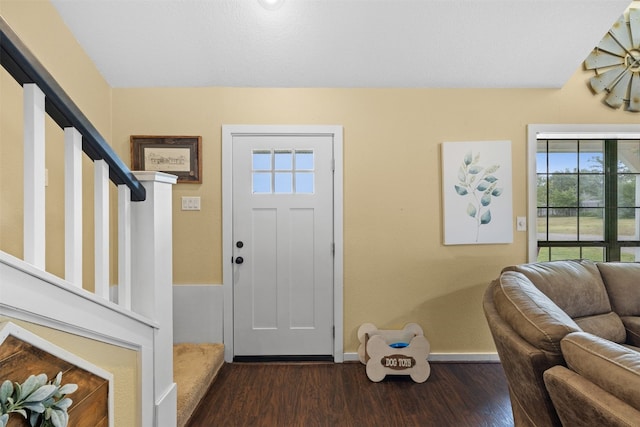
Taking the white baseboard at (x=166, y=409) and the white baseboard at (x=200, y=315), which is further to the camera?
the white baseboard at (x=200, y=315)

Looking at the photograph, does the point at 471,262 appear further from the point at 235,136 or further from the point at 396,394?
the point at 235,136

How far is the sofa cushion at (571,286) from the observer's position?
6.70 ft

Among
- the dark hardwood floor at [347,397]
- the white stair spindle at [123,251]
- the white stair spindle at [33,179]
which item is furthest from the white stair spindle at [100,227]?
the dark hardwood floor at [347,397]

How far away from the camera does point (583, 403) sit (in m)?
1.03

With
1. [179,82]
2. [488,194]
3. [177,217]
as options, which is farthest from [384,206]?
[179,82]

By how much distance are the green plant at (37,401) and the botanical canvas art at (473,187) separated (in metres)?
2.51

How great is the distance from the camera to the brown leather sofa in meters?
1.01

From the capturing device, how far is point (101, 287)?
44.9 inches

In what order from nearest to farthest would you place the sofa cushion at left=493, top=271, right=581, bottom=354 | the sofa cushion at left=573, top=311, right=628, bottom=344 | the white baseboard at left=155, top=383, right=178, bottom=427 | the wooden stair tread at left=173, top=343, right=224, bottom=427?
1. the sofa cushion at left=493, top=271, right=581, bottom=354
2. the white baseboard at left=155, top=383, right=178, bottom=427
3. the wooden stair tread at left=173, top=343, right=224, bottom=427
4. the sofa cushion at left=573, top=311, right=628, bottom=344

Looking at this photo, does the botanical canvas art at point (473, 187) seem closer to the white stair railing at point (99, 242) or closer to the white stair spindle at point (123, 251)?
the white stair railing at point (99, 242)

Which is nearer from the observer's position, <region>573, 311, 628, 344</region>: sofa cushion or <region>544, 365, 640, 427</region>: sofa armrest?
<region>544, 365, 640, 427</region>: sofa armrest

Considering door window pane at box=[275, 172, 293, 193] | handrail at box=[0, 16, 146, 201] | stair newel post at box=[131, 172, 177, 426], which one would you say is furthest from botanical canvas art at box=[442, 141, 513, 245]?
handrail at box=[0, 16, 146, 201]

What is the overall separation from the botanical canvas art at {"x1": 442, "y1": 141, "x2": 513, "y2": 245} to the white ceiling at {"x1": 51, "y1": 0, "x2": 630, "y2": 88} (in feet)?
1.76

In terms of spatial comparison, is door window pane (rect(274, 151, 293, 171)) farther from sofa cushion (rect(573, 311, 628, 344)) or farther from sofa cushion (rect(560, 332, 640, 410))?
sofa cushion (rect(573, 311, 628, 344))
